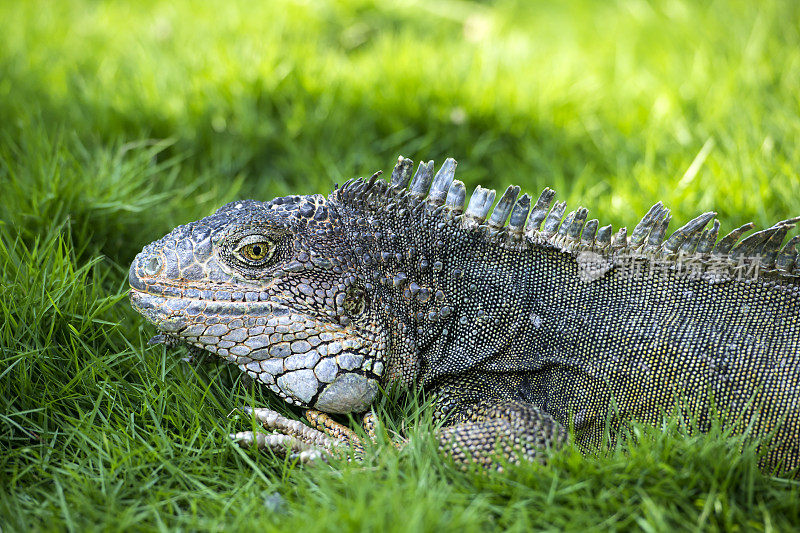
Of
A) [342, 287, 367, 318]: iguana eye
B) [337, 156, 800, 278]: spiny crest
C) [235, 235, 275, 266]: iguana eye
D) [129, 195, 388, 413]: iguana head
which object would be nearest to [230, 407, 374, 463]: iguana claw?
[129, 195, 388, 413]: iguana head

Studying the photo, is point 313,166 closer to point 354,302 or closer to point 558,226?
point 354,302

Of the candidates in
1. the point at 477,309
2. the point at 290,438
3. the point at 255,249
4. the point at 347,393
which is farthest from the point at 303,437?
the point at 477,309

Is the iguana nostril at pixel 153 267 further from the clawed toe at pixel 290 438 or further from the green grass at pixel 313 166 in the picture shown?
the clawed toe at pixel 290 438

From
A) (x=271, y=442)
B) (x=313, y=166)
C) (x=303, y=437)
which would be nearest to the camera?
(x=271, y=442)

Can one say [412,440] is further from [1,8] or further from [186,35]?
[1,8]

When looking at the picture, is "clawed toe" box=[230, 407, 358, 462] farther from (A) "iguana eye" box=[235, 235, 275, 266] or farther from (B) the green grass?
(A) "iguana eye" box=[235, 235, 275, 266]

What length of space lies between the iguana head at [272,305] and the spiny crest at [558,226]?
1.55 feet

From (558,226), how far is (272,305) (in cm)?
157

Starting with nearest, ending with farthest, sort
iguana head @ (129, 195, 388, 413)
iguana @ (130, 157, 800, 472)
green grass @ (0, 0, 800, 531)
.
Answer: green grass @ (0, 0, 800, 531), iguana @ (130, 157, 800, 472), iguana head @ (129, 195, 388, 413)

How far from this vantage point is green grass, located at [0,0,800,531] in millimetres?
3062

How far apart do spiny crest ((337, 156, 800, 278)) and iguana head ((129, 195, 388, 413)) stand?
47 cm

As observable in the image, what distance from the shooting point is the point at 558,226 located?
11.9ft

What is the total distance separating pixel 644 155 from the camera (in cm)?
624

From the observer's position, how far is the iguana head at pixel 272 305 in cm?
350
